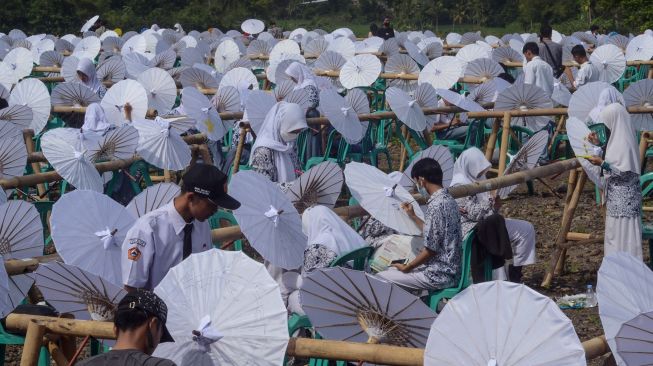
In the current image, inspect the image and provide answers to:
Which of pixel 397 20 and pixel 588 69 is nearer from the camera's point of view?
pixel 588 69

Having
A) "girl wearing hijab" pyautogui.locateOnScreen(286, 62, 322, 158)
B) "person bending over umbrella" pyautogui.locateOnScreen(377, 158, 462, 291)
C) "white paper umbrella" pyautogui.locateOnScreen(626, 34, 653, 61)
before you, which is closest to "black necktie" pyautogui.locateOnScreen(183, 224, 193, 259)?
"person bending over umbrella" pyautogui.locateOnScreen(377, 158, 462, 291)

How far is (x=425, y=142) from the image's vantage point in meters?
11.3

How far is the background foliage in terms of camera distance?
3138 centimetres

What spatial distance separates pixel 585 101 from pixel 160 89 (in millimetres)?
4258

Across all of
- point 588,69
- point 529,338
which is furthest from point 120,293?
point 588,69

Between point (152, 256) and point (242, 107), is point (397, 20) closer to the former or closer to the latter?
point (242, 107)

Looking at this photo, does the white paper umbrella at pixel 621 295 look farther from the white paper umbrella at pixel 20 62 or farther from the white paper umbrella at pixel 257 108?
the white paper umbrella at pixel 20 62

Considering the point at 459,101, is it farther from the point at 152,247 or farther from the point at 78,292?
the point at 78,292

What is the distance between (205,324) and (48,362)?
1.39m

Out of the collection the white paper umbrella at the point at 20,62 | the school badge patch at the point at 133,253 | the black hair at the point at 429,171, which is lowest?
the white paper umbrella at the point at 20,62

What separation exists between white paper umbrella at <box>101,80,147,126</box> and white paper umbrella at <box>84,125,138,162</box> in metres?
1.35

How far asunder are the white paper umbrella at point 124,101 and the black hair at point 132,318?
6.44m

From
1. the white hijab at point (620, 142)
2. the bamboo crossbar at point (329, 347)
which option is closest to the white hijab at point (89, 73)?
the white hijab at point (620, 142)

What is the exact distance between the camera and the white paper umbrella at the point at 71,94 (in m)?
10.9
